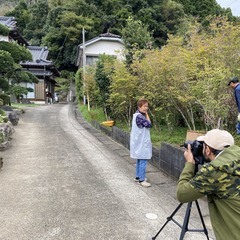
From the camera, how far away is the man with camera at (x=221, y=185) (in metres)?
1.42

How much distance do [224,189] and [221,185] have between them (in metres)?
0.03

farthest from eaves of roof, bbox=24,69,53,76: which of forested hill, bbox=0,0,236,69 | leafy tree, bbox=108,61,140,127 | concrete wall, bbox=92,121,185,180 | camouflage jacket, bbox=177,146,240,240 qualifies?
camouflage jacket, bbox=177,146,240,240

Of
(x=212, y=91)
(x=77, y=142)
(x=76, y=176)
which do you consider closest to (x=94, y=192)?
(x=76, y=176)

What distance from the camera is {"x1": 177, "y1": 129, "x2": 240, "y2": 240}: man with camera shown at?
1419 millimetres

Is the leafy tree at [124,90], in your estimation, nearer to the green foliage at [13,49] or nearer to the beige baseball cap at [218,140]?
the green foliage at [13,49]

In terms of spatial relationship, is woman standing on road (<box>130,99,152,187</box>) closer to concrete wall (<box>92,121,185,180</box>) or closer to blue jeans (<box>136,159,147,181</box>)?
blue jeans (<box>136,159,147,181</box>)

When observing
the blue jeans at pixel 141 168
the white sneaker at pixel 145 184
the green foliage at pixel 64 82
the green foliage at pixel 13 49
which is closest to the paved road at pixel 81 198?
the white sneaker at pixel 145 184

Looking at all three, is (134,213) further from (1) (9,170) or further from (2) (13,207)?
(1) (9,170)

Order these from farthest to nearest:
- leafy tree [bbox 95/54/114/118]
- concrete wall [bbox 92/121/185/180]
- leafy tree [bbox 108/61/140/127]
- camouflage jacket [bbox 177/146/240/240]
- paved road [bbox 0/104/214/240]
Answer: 1. leafy tree [bbox 95/54/114/118]
2. leafy tree [bbox 108/61/140/127]
3. concrete wall [bbox 92/121/185/180]
4. paved road [bbox 0/104/214/240]
5. camouflage jacket [bbox 177/146/240/240]

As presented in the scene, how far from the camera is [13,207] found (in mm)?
3523

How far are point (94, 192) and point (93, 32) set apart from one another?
85.1 feet

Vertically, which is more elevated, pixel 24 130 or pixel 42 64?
pixel 42 64

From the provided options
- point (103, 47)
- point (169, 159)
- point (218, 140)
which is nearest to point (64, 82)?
point (103, 47)

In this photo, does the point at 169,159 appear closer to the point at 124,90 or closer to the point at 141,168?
the point at 141,168
